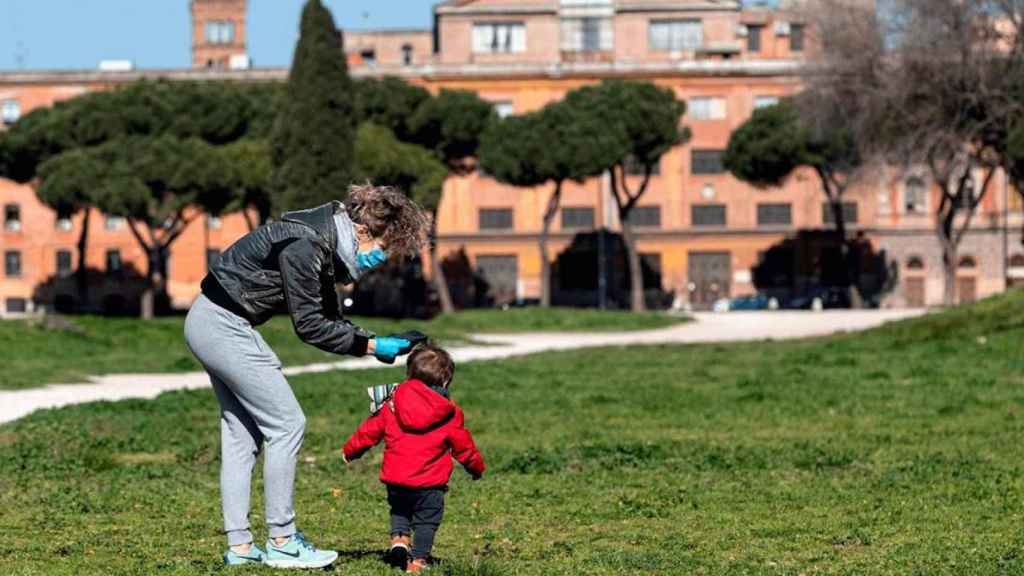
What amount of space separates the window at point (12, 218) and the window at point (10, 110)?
4157mm

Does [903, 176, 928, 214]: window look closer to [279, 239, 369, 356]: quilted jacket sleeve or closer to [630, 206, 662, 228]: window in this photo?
[630, 206, 662, 228]: window

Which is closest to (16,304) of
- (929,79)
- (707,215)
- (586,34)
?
(586,34)

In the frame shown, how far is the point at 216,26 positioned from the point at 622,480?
4792 inches

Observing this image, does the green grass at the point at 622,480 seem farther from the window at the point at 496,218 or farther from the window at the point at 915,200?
the window at the point at 915,200

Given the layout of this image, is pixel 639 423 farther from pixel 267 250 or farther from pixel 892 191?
pixel 892 191

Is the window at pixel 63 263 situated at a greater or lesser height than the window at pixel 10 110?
lesser

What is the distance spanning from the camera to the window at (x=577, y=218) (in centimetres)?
9181

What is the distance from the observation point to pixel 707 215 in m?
91.9

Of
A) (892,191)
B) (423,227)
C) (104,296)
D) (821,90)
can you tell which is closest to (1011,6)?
(821,90)

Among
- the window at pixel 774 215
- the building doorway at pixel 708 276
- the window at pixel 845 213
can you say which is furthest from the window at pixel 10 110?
the window at pixel 845 213

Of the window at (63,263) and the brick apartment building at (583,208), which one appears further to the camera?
the window at (63,263)

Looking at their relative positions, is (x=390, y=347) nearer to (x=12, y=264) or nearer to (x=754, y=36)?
(x=12, y=264)

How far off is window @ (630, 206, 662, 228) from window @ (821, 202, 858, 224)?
775 cm

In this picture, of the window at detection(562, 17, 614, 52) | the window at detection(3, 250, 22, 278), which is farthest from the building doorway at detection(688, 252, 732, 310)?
the window at detection(3, 250, 22, 278)
